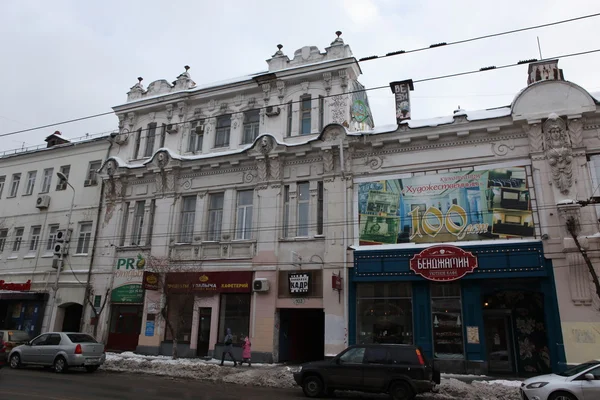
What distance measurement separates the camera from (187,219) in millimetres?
23734

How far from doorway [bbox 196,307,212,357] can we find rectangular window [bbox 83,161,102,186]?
11419 mm

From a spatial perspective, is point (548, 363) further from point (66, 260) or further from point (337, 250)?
point (66, 260)

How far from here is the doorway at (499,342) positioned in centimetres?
1706

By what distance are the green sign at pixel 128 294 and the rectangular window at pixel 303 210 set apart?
30.1ft

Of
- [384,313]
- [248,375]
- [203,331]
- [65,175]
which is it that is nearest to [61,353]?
[203,331]

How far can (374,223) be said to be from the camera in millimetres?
19359

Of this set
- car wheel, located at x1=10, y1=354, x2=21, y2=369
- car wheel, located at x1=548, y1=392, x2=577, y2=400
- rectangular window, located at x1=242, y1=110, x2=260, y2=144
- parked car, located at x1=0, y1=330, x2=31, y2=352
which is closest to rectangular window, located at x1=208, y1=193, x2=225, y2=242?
rectangular window, located at x1=242, y1=110, x2=260, y2=144

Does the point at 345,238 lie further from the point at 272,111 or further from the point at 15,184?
the point at 15,184

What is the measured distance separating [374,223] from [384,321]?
4.22 metres

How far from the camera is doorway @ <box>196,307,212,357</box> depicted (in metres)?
21.2

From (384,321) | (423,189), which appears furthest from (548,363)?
(423,189)

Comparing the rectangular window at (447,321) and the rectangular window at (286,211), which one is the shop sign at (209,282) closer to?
the rectangular window at (286,211)

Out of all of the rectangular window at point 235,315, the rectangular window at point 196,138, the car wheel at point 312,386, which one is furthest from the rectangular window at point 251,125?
the car wheel at point 312,386

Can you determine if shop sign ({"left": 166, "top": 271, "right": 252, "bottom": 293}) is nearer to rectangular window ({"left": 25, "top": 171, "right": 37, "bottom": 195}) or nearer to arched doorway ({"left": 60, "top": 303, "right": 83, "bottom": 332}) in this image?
arched doorway ({"left": 60, "top": 303, "right": 83, "bottom": 332})
